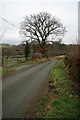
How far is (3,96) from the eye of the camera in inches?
381

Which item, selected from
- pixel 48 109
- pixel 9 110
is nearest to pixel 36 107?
pixel 48 109

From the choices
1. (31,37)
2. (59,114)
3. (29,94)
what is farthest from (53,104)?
(31,37)

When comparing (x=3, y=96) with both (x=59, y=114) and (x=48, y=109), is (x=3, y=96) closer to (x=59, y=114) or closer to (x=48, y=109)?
(x=48, y=109)

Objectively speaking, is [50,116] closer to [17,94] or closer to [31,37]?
[17,94]

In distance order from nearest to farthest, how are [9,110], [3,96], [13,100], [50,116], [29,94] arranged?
[50,116] < [9,110] < [13,100] < [3,96] < [29,94]

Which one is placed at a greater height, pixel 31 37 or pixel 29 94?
pixel 31 37

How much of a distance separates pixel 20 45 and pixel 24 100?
164ft

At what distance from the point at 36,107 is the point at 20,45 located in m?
51.0

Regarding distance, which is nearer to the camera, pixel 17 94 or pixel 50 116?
pixel 50 116

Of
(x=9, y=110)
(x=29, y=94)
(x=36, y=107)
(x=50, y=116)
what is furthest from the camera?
(x=29, y=94)

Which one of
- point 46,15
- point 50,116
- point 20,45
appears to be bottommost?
point 50,116

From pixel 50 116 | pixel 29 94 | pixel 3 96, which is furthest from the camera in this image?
pixel 29 94

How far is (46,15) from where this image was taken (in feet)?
195

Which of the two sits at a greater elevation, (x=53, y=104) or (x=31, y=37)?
(x=31, y=37)
